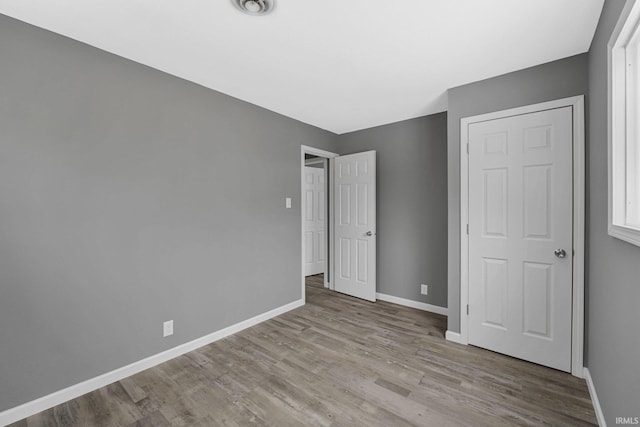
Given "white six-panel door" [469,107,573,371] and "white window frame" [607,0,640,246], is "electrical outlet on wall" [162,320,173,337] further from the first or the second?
"white window frame" [607,0,640,246]

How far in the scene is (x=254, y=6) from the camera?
1566 mm

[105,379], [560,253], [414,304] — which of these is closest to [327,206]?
[414,304]

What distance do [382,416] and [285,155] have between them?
2.75m

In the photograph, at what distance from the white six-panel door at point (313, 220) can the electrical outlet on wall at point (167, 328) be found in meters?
2.93

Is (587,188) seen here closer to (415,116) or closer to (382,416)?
(415,116)

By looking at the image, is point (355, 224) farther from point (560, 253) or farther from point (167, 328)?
point (167, 328)

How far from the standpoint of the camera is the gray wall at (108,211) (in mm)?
1682

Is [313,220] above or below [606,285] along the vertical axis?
above

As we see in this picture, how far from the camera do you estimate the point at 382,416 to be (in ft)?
5.57

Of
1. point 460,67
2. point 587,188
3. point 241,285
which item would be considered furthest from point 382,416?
point 460,67

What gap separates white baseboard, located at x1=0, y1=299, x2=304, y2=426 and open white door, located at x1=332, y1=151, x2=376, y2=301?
1.61 metres

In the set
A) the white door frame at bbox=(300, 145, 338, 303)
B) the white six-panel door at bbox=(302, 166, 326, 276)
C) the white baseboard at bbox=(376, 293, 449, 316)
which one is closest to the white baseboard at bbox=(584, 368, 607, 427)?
the white baseboard at bbox=(376, 293, 449, 316)

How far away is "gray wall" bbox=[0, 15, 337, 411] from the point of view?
1682 millimetres

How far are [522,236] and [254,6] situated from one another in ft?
8.51
